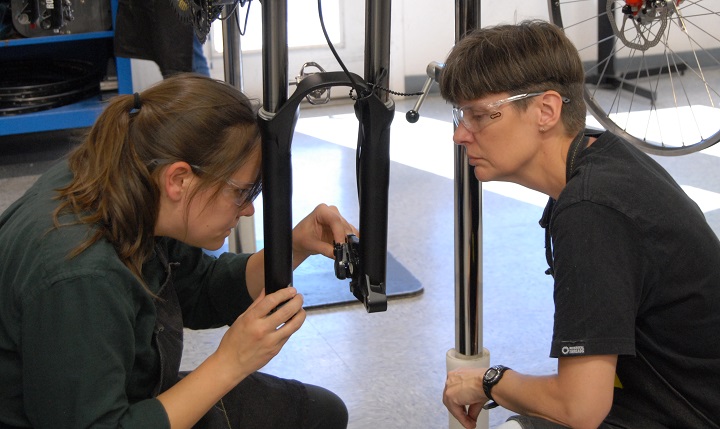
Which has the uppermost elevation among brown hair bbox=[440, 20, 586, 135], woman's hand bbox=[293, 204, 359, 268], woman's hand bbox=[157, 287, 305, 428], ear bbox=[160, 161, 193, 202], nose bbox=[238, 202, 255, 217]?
brown hair bbox=[440, 20, 586, 135]

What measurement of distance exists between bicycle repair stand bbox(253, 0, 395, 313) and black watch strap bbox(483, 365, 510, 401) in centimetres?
17

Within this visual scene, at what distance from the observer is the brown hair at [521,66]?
4.09 ft

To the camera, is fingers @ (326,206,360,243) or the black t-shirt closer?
the black t-shirt

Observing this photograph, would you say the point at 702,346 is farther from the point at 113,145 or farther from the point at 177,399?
the point at 113,145

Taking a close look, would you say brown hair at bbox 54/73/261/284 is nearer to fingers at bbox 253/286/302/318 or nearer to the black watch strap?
fingers at bbox 253/286/302/318

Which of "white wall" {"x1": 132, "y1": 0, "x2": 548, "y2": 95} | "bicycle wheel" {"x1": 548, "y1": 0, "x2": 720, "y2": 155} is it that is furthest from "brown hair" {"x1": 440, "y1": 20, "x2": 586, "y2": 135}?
"white wall" {"x1": 132, "y1": 0, "x2": 548, "y2": 95}

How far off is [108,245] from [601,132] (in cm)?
67

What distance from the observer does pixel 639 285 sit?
1152 mm

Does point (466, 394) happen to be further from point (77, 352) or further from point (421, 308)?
point (421, 308)

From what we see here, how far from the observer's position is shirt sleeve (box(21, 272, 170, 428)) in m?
1.04

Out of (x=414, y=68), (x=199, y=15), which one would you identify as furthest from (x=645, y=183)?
(x=414, y=68)

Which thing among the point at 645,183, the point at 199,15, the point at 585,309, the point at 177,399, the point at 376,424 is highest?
the point at 199,15

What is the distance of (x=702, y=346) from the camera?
1.21 meters

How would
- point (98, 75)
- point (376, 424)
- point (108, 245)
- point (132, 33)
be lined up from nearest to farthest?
point (108, 245) → point (376, 424) → point (132, 33) → point (98, 75)
